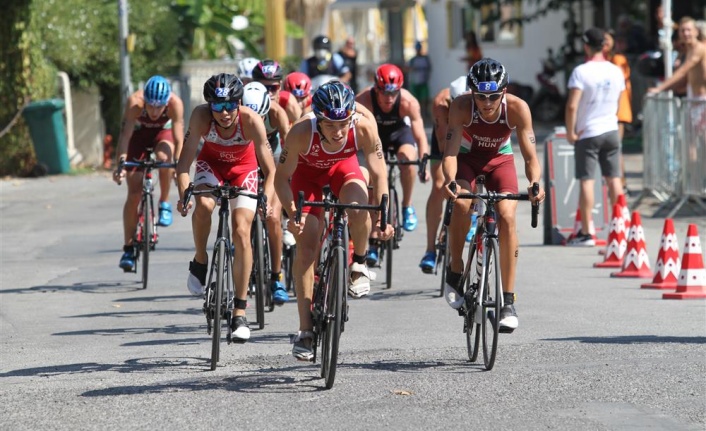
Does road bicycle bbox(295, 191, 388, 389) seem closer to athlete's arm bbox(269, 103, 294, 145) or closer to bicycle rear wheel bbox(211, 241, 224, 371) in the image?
bicycle rear wheel bbox(211, 241, 224, 371)

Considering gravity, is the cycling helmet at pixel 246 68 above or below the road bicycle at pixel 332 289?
above

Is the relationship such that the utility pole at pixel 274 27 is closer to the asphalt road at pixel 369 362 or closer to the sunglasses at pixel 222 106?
the asphalt road at pixel 369 362

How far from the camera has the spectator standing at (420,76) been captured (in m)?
41.2

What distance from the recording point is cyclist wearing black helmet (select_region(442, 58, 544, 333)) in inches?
356

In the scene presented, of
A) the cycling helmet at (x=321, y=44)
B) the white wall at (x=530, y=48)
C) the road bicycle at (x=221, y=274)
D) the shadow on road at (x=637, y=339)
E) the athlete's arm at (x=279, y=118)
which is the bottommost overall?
the shadow on road at (x=637, y=339)

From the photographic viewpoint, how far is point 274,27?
32.2 m

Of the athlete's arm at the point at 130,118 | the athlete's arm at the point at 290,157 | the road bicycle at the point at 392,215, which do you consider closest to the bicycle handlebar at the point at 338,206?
the athlete's arm at the point at 290,157

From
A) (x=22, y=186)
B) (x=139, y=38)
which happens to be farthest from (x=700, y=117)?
(x=139, y=38)

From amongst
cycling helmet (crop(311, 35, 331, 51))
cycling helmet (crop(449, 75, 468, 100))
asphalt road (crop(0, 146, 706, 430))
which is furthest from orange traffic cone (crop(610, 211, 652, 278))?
cycling helmet (crop(311, 35, 331, 51))

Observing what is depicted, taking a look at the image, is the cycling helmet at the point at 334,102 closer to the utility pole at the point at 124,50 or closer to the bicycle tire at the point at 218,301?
the bicycle tire at the point at 218,301

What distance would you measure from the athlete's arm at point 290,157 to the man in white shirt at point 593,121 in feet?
22.3

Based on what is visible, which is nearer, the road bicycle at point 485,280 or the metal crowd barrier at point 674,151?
the road bicycle at point 485,280

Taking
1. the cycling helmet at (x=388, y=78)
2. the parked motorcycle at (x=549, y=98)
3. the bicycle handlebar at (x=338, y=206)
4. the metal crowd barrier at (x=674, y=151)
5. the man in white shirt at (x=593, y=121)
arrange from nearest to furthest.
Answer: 1. the bicycle handlebar at (x=338, y=206)
2. the cycling helmet at (x=388, y=78)
3. the man in white shirt at (x=593, y=121)
4. the metal crowd barrier at (x=674, y=151)
5. the parked motorcycle at (x=549, y=98)

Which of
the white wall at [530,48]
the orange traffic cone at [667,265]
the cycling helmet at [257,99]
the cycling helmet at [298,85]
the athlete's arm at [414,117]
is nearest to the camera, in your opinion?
the cycling helmet at [257,99]
